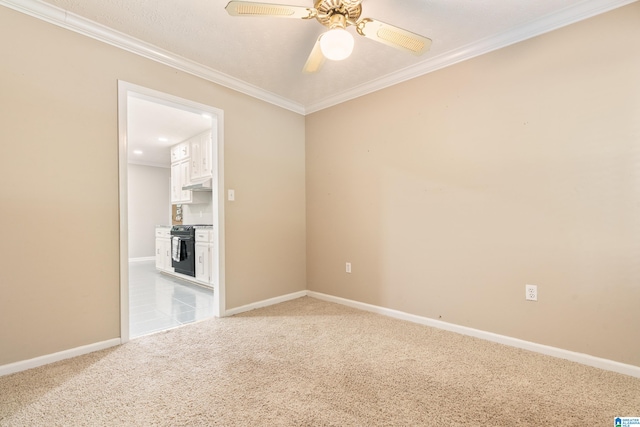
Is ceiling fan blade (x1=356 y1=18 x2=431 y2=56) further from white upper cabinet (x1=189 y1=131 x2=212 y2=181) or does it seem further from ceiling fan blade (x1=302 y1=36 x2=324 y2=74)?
white upper cabinet (x1=189 y1=131 x2=212 y2=181)

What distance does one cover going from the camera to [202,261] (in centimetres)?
420

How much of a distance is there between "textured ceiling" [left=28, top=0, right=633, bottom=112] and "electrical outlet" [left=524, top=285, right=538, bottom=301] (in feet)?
6.12

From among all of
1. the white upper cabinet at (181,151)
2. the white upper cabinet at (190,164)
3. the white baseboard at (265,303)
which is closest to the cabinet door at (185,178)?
the white upper cabinet at (190,164)

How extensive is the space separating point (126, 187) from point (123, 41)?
3.69 ft

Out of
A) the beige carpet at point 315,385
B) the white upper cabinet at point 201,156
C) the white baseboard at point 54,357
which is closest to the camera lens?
the beige carpet at point 315,385

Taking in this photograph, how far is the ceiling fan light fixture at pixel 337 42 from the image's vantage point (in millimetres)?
1531

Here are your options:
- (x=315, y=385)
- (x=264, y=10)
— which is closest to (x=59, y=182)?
(x=264, y=10)

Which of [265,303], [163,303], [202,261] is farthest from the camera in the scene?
[202,261]

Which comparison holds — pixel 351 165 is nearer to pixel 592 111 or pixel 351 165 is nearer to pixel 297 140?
pixel 297 140

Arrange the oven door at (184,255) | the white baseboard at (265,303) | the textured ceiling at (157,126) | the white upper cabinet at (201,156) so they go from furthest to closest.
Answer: the white upper cabinet at (201,156) < the oven door at (184,255) < the textured ceiling at (157,126) < the white baseboard at (265,303)

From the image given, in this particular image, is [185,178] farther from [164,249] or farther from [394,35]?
[394,35]

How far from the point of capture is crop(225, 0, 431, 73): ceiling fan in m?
1.52

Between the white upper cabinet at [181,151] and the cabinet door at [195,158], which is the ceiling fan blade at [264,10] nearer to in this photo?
the cabinet door at [195,158]

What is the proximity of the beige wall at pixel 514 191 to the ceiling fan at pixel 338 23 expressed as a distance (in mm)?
948
